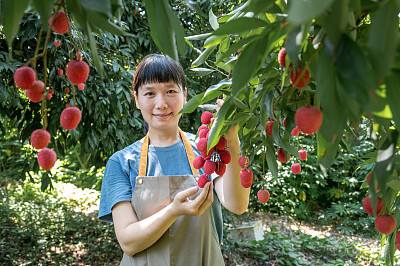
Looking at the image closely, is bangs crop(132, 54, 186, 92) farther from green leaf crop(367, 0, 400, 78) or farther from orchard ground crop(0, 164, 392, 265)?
orchard ground crop(0, 164, 392, 265)

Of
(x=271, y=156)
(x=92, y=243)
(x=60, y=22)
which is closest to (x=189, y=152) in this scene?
Answer: (x=271, y=156)

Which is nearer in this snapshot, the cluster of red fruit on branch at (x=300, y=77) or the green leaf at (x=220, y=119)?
the cluster of red fruit on branch at (x=300, y=77)

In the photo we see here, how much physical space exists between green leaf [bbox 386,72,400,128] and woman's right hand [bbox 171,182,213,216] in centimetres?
71

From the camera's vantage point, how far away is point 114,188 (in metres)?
1.30

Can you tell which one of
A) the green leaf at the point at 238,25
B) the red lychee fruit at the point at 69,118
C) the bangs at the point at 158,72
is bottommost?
the red lychee fruit at the point at 69,118

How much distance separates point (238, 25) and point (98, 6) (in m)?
0.19

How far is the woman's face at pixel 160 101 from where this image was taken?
1290 millimetres

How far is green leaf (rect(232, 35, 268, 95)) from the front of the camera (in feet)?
1.39

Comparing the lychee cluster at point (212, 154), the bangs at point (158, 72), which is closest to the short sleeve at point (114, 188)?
the bangs at point (158, 72)

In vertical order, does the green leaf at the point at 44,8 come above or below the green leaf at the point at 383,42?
above

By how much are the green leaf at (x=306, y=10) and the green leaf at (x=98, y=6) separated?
157 mm

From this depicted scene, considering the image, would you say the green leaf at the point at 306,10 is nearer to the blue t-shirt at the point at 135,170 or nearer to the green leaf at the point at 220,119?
the green leaf at the point at 220,119

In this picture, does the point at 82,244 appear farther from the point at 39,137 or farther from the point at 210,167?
the point at 39,137

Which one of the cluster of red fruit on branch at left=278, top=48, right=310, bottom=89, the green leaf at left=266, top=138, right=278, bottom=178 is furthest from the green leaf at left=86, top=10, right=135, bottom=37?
the green leaf at left=266, top=138, right=278, bottom=178
